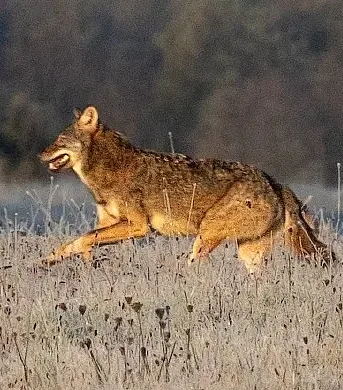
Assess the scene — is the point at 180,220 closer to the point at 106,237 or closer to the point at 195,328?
the point at 106,237

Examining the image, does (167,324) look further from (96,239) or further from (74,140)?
(74,140)

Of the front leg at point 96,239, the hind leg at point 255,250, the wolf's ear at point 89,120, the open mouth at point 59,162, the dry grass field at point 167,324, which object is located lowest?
the dry grass field at point 167,324

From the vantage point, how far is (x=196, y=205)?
9.46m

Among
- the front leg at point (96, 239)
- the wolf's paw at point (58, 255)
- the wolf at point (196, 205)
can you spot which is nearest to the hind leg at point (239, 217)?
the wolf at point (196, 205)

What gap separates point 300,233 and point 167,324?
8.52 feet

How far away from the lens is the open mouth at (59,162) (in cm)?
979

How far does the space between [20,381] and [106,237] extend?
346cm

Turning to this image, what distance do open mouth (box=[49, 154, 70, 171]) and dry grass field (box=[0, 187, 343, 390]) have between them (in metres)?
0.83

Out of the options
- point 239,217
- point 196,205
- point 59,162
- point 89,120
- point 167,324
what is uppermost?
point 89,120

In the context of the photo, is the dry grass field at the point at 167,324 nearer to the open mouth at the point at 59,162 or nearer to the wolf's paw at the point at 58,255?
the wolf's paw at the point at 58,255

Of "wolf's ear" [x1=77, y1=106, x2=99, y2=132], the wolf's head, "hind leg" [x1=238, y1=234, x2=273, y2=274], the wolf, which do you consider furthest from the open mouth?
"hind leg" [x1=238, y1=234, x2=273, y2=274]

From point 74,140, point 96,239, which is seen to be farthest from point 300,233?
point 74,140

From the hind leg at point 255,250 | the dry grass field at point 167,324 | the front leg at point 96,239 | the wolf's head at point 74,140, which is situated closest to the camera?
the dry grass field at point 167,324

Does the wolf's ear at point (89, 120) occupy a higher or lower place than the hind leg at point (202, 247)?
higher
